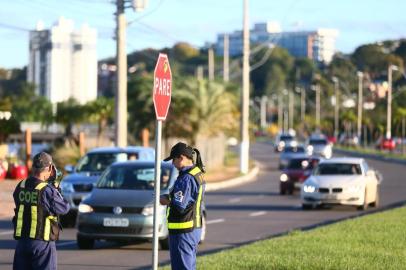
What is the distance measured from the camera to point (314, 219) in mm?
26422

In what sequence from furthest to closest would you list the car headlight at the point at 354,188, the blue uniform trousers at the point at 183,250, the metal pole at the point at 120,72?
the metal pole at the point at 120,72 → the car headlight at the point at 354,188 → the blue uniform trousers at the point at 183,250

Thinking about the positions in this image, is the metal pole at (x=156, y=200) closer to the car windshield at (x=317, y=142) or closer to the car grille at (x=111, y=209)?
the car grille at (x=111, y=209)

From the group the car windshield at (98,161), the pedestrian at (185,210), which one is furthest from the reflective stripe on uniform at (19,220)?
the car windshield at (98,161)

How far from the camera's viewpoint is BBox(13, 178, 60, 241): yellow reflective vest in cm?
1054

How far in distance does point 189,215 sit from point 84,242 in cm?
831

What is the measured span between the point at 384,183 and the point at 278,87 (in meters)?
146

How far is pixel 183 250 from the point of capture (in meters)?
11.1

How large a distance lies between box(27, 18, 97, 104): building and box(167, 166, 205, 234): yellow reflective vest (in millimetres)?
86466

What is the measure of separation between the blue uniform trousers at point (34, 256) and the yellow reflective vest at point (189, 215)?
1.32 m

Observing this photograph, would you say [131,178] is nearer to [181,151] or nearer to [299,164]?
[181,151]

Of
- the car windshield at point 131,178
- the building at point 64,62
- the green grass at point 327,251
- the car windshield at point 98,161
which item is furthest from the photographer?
the building at point 64,62

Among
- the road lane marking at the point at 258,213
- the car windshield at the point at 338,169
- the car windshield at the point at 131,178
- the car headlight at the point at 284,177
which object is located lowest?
the road lane marking at the point at 258,213

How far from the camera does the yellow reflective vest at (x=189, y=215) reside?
1122 centimetres

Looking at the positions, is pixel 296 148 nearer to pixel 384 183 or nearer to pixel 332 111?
pixel 384 183
